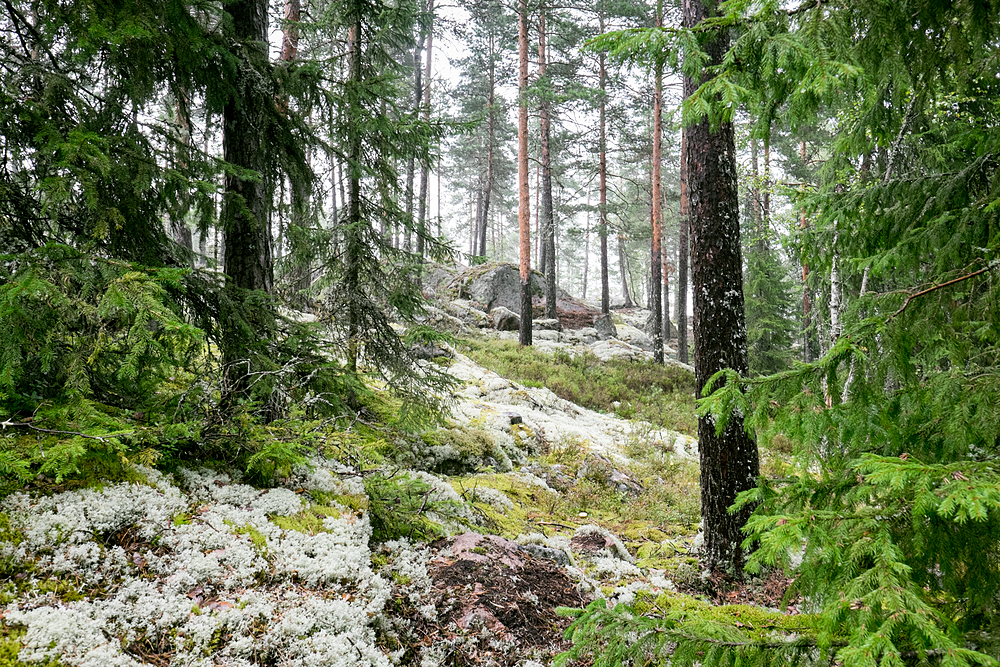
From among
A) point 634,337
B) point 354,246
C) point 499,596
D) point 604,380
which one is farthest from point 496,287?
point 499,596

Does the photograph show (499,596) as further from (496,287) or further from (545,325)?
(496,287)

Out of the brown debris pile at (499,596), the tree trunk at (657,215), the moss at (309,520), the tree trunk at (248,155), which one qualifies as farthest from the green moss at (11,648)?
the tree trunk at (657,215)

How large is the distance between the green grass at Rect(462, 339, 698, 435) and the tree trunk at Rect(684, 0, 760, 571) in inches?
307

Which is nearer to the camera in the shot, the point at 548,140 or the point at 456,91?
the point at 548,140

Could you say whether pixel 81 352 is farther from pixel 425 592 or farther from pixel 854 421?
pixel 854 421

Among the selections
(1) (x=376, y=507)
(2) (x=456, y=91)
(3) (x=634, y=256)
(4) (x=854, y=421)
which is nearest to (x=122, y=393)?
(1) (x=376, y=507)

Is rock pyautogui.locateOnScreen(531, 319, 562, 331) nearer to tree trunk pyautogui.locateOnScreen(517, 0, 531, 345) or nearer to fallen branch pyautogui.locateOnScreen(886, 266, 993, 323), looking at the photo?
tree trunk pyautogui.locateOnScreen(517, 0, 531, 345)

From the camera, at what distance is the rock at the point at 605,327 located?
23781mm

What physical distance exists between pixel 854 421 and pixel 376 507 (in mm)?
3361

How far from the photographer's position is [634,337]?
2605cm

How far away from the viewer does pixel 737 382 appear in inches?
96.7

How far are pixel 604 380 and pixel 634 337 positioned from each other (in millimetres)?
11478

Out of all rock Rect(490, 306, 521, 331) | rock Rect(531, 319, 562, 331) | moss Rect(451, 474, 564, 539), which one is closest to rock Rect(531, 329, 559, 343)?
rock Rect(531, 319, 562, 331)

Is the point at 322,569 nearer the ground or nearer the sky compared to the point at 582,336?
nearer the ground
